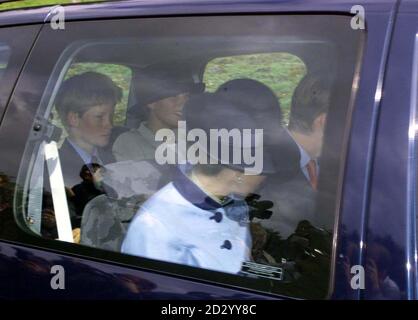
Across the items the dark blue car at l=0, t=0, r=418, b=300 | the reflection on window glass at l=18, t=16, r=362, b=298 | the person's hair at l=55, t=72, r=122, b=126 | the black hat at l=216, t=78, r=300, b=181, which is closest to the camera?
the dark blue car at l=0, t=0, r=418, b=300

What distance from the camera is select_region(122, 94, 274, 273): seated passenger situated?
5.66ft

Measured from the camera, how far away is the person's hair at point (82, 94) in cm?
204

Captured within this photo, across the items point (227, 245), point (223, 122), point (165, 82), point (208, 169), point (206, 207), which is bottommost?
point (227, 245)

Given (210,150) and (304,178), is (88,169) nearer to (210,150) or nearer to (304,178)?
(210,150)

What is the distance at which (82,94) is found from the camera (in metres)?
2.08

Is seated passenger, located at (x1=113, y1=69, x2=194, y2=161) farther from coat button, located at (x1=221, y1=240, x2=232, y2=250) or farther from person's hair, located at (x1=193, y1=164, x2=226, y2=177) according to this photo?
coat button, located at (x1=221, y1=240, x2=232, y2=250)

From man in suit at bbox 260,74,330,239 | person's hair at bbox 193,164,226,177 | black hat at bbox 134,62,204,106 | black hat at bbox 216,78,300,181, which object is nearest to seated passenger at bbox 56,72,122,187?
black hat at bbox 134,62,204,106

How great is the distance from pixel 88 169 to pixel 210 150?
429 mm

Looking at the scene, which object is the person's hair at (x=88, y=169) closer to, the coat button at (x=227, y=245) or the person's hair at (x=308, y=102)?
the coat button at (x=227, y=245)

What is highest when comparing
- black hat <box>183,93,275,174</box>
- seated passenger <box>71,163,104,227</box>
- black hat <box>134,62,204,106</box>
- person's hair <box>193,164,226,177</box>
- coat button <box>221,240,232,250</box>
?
black hat <box>134,62,204,106</box>

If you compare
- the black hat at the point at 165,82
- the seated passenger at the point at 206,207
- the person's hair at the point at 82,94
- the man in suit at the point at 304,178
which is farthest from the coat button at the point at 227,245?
the person's hair at the point at 82,94

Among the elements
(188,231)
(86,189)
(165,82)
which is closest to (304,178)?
(188,231)
